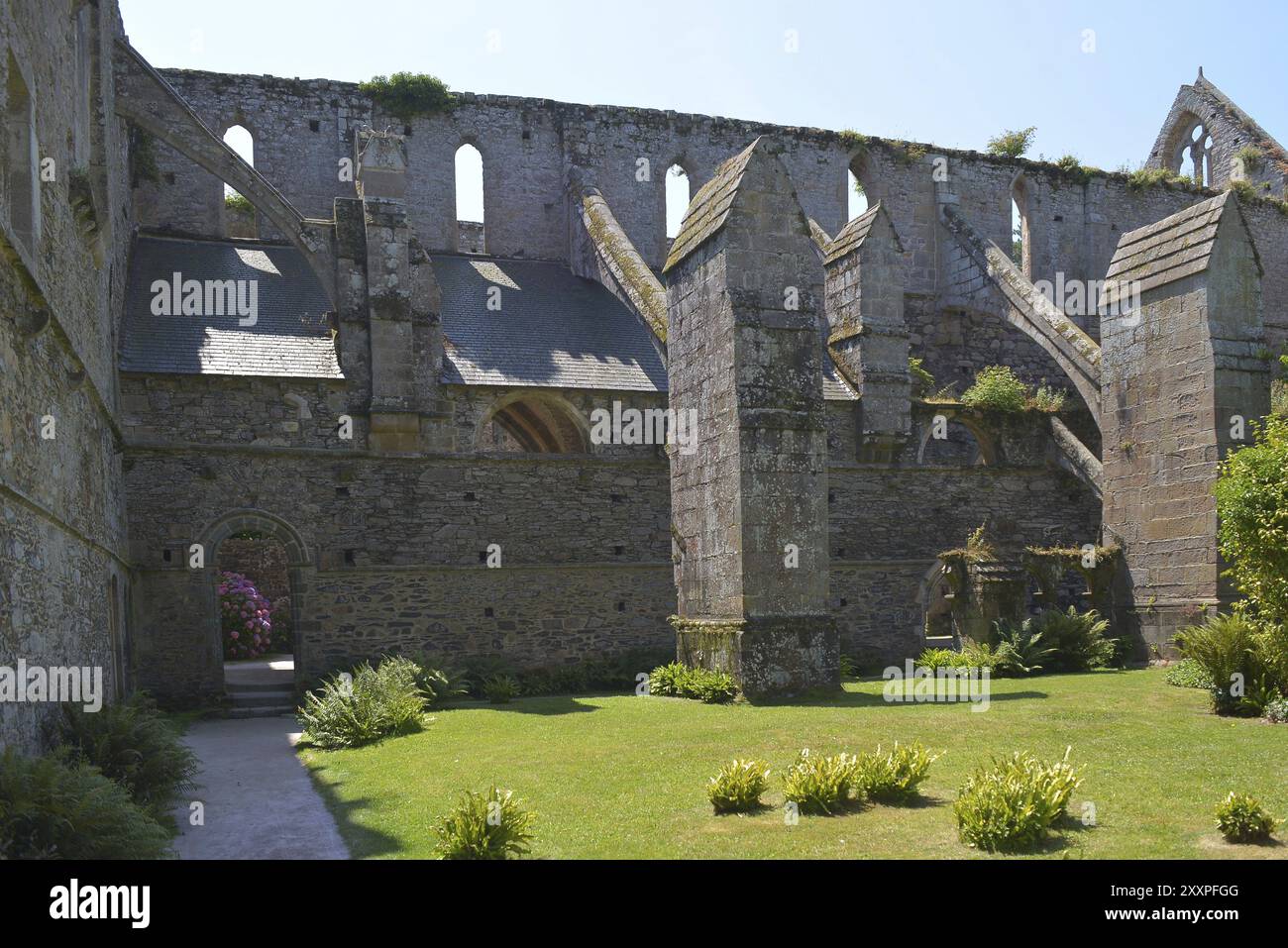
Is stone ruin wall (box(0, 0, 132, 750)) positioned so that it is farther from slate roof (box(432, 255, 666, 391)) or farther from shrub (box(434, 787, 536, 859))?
slate roof (box(432, 255, 666, 391))

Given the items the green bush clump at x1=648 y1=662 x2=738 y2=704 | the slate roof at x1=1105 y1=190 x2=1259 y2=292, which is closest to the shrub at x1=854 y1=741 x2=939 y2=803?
the green bush clump at x1=648 y1=662 x2=738 y2=704

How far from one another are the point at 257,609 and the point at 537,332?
9.91 metres

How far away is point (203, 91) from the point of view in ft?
73.8

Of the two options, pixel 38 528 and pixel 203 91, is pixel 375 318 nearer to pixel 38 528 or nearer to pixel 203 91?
pixel 203 91

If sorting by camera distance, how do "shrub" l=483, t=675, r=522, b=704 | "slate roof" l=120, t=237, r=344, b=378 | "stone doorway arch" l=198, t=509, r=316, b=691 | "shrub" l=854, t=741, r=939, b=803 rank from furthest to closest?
1. "slate roof" l=120, t=237, r=344, b=378
2. "stone doorway arch" l=198, t=509, r=316, b=691
3. "shrub" l=483, t=675, r=522, b=704
4. "shrub" l=854, t=741, r=939, b=803

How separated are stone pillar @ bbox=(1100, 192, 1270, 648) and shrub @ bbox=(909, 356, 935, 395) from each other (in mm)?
6804

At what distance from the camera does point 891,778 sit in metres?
7.56

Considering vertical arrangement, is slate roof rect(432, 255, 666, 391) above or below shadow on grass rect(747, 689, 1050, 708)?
above

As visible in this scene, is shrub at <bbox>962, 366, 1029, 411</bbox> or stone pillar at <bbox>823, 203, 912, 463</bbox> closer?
stone pillar at <bbox>823, 203, 912, 463</bbox>

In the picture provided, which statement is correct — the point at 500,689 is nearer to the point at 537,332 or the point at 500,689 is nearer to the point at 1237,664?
the point at 537,332

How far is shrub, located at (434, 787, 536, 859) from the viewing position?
21.2 feet

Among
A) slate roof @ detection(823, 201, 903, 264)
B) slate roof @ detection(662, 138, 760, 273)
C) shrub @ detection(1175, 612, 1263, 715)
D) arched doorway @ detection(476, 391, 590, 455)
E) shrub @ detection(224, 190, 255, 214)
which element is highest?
shrub @ detection(224, 190, 255, 214)

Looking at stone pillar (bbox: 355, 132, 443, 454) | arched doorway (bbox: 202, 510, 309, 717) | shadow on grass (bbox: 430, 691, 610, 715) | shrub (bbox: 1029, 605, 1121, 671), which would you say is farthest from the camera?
stone pillar (bbox: 355, 132, 443, 454)
